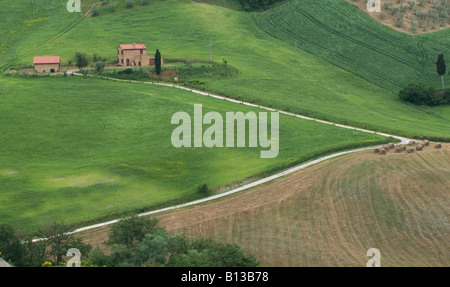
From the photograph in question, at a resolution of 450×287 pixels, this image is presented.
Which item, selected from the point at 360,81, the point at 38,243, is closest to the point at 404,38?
the point at 360,81

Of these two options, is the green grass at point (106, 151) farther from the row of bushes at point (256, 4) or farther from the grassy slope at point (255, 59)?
the row of bushes at point (256, 4)

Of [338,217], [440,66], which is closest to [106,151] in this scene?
[338,217]

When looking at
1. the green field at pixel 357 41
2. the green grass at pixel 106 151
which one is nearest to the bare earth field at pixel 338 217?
the green grass at pixel 106 151

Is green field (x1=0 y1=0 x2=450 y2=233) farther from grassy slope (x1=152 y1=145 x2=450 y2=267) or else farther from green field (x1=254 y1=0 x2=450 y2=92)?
grassy slope (x1=152 y1=145 x2=450 y2=267)

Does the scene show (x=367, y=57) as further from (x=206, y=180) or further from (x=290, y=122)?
(x=206, y=180)

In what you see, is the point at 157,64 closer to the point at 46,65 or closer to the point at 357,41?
the point at 46,65

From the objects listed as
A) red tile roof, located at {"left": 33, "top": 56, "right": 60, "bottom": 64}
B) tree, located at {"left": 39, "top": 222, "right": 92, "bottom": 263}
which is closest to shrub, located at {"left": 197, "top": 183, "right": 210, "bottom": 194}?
tree, located at {"left": 39, "top": 222, "right": 92, "bottom": 263}
